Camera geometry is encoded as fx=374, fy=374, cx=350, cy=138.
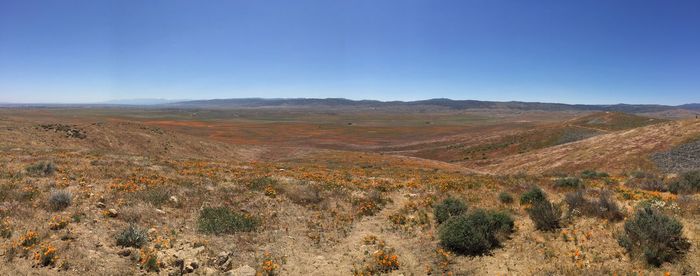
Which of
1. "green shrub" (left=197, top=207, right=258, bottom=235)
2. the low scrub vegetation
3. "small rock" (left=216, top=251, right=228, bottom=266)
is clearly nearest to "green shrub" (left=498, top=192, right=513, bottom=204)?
the low scrub vegetation

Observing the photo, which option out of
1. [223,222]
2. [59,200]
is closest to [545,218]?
[223,222]

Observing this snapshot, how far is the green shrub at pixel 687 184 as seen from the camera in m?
16.1

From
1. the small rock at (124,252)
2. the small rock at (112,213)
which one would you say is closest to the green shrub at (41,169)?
the small rock at (112,213)

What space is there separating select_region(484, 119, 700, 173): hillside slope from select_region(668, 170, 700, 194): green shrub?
2168cm

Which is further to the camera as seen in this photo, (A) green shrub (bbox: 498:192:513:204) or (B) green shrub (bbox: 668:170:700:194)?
(B) green shrub (bbox: 668:170:700:194)

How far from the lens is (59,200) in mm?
11930

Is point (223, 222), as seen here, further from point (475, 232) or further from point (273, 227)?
point (475, 232)

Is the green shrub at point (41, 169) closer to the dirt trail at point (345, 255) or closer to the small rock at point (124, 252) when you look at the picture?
the small rock at point (124, 252)

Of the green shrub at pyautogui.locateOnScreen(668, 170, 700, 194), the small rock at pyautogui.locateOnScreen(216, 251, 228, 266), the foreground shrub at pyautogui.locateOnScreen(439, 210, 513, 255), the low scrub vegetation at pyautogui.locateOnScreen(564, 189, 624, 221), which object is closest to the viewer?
the small rock at pyautogui.locateOnScreen(216, 251, 228, 266)

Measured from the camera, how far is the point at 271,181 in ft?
59.6

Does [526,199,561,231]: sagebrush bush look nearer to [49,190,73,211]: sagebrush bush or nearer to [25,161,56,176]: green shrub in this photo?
[49,190,73,211]: sagebrush bush

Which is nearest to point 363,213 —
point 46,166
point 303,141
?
point 46,166

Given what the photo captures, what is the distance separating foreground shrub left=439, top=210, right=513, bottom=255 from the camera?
10.1 meters

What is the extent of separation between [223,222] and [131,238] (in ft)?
8.92
